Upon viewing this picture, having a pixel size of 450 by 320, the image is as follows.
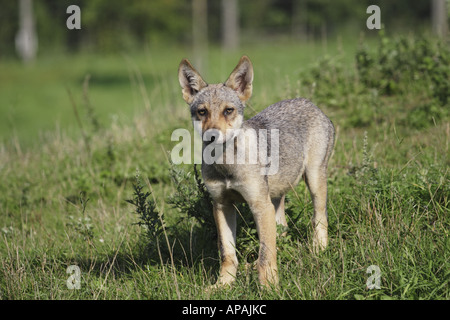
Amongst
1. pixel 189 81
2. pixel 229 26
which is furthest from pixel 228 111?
pixel 229 26

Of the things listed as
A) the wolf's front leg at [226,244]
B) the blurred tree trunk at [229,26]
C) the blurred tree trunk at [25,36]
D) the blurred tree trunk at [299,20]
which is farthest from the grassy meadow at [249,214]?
the blurred tree trunk at [299,20]

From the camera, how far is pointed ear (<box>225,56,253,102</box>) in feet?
15.0

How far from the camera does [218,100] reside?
4.32 metres

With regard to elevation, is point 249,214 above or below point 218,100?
below

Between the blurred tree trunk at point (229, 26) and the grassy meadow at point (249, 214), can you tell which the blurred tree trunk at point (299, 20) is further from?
the grassy meadow at point (249, 214)

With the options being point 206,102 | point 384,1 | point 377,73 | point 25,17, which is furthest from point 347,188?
point 384,1

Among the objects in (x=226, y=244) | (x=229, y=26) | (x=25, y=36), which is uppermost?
(x=229, y=26)

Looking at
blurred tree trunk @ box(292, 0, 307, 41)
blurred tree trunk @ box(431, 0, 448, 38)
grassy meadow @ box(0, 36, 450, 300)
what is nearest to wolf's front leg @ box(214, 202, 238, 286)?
grassy meadow @ box(0, 36, 450, 300)

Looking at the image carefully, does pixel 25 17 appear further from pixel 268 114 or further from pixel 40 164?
pixel 268 114

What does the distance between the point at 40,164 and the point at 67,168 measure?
1025mm

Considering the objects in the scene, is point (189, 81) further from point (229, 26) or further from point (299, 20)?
point (299, 20)

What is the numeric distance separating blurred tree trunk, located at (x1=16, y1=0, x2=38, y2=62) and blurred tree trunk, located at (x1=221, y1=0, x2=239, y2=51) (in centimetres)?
1571

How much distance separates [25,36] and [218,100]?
38.0 meters
